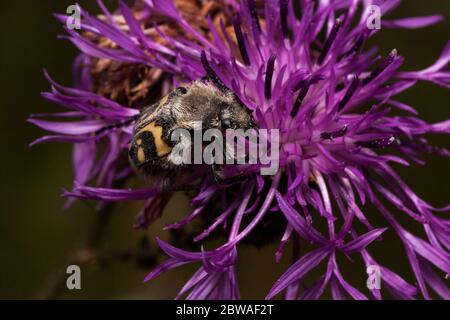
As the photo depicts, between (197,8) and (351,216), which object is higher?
(197,8)

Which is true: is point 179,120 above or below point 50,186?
above

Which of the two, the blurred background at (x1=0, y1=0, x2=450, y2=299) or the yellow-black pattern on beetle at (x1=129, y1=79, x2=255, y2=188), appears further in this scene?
the blurred background at (x1=0, y1=0, x2=450, y2=299)

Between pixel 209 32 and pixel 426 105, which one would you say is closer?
pixel 209 32

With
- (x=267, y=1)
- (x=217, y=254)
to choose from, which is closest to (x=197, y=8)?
(x=267, y=1)

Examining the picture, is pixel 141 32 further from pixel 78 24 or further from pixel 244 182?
pixel 244 182

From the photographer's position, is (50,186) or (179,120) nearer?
(179,120)

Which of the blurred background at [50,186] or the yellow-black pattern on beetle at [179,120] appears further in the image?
the blurred background at [50,186]

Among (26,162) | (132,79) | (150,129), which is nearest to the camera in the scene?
(150,129)
